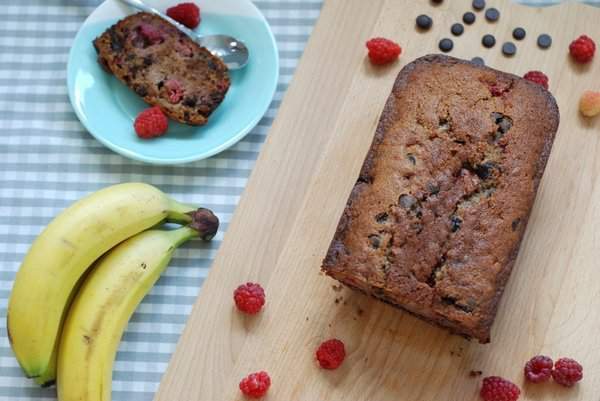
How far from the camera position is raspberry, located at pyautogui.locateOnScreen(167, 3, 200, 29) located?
3.31 meters

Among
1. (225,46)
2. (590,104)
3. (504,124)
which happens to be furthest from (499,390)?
(225,46)

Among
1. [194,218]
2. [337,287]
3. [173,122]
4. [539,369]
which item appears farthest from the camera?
[173,122]

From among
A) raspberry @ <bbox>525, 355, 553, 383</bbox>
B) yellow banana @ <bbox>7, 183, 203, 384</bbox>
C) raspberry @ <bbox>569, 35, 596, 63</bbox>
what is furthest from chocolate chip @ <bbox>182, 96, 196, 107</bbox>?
raspberry @ <bbox>525, 355, 553, 383</bbox>

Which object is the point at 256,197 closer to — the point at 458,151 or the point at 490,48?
the point at 458,151

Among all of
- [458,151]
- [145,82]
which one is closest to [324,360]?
[458,151]

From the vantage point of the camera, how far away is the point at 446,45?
3.07 meters

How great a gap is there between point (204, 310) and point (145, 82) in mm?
914

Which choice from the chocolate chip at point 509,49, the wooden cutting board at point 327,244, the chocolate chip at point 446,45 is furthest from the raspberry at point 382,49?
the chocolate chip at point 509,49

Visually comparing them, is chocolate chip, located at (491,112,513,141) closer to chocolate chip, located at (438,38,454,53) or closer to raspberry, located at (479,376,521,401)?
chocolate chip, located at (438,38,454,53)

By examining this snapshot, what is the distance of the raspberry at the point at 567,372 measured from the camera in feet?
8.90

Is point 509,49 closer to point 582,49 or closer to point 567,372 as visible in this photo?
point 582,49

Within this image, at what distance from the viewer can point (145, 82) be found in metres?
3.21

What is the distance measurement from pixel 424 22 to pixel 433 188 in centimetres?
74

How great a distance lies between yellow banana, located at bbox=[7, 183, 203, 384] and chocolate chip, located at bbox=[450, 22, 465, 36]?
1.26 m
